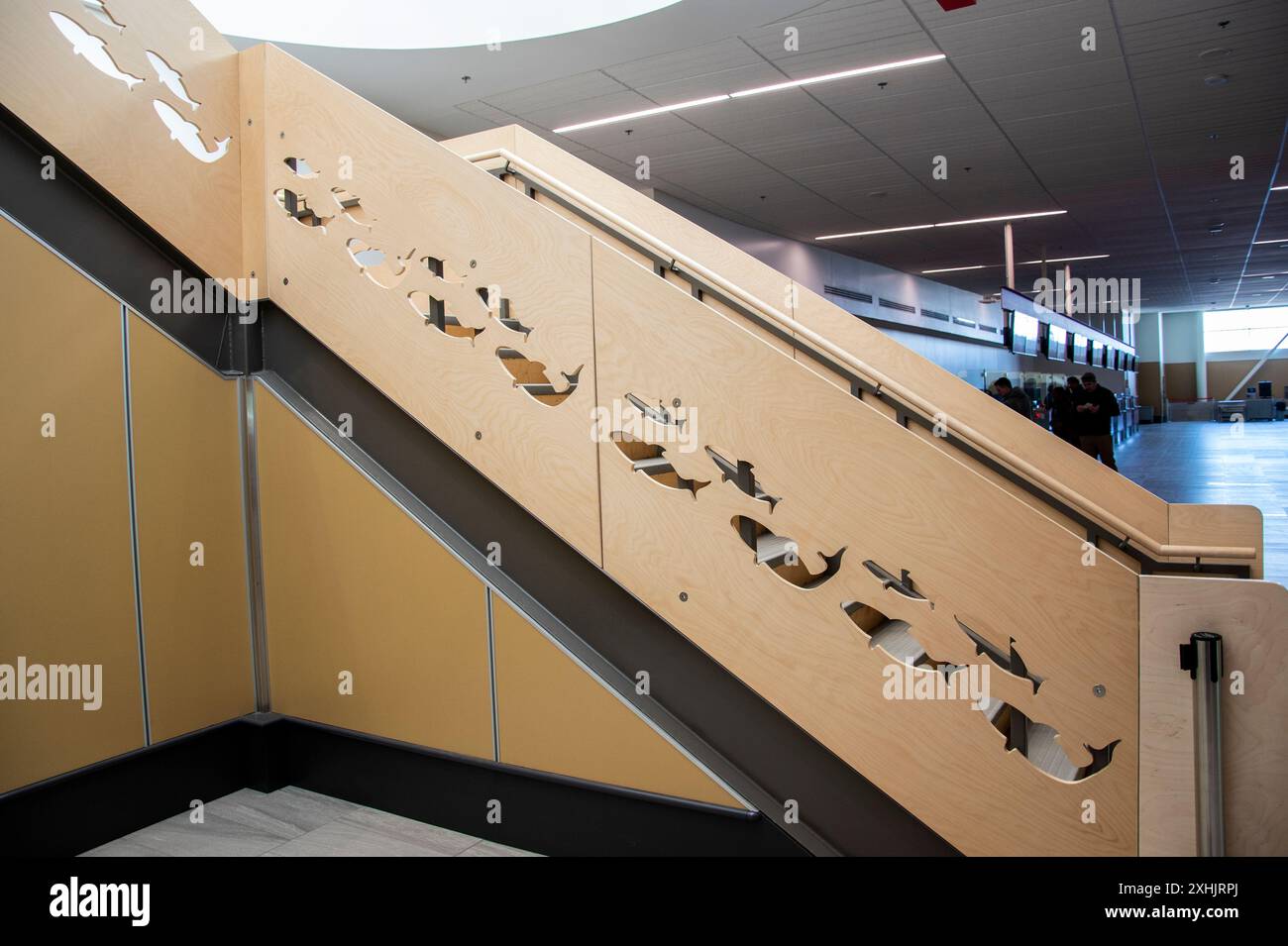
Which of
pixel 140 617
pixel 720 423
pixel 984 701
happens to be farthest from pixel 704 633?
pixel 140 617

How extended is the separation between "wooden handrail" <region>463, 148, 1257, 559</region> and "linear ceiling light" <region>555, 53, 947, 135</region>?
4592 mm

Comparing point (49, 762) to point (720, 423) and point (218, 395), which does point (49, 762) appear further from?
point (720, 423)

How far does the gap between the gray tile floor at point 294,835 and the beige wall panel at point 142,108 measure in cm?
224

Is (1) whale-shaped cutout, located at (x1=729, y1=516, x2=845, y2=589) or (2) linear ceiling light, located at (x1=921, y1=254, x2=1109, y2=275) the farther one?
(2) linear ceiling light, located at (x1=921, y1=254, x2=1109, y2=275)

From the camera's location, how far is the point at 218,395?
3863 millimetres

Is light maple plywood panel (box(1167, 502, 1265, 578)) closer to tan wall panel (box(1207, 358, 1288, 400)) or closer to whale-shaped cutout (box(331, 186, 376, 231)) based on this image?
whale-shaped cutout (box(331, 186, 376, 231))

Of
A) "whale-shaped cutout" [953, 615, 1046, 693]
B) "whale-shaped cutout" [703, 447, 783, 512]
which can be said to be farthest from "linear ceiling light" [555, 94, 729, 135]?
"whale-shaped cutout" [953, 615, 1046, 693]

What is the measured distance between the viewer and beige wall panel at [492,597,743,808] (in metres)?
3.02

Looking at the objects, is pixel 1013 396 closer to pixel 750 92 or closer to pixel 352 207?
pixel 750 92

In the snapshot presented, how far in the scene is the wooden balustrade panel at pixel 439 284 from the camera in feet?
9.89

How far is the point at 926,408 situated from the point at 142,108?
10.4 ft

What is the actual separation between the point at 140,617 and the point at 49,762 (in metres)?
0.59

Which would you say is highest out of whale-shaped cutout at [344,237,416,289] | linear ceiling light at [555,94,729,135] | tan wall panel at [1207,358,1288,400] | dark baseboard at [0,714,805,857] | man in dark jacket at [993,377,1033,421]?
linear ceiling light at [555,94,729,135]

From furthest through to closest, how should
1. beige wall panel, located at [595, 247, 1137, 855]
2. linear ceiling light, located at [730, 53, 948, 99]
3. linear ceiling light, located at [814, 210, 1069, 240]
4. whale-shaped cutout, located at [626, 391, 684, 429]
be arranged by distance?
linear ceiling light, located at [814, 210, 1069, 240] < linear ceiling light, located at [730, 53, 948, 99] < whale-shaped cutout, located at [626, 391, 684, 429] < beige wall panel, located at [595, 247, 1137, 855]
